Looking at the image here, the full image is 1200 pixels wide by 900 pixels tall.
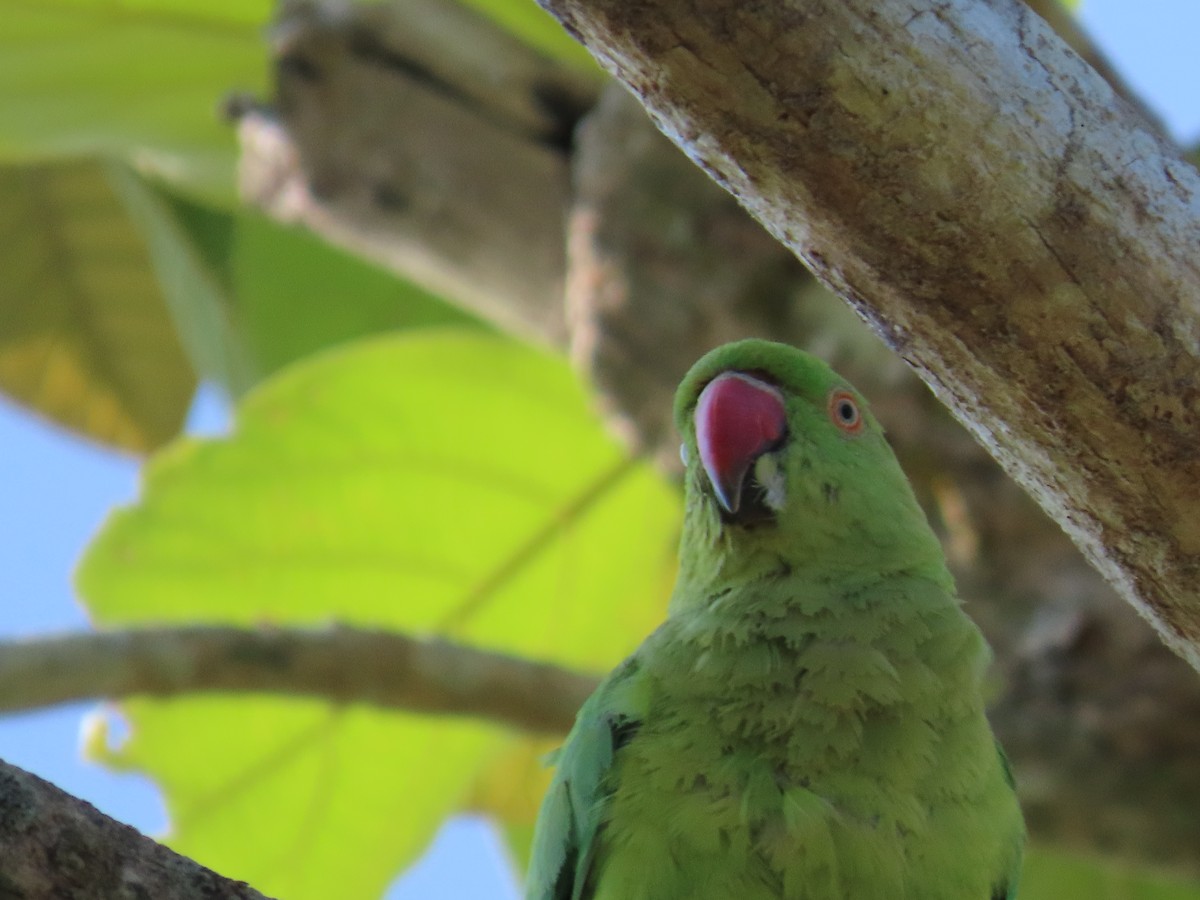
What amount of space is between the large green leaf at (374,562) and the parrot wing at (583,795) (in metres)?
1.25

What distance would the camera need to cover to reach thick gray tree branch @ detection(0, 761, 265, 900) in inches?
44.8

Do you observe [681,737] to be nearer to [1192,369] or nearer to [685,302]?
[1192,369]

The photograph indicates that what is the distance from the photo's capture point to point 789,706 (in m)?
1.90

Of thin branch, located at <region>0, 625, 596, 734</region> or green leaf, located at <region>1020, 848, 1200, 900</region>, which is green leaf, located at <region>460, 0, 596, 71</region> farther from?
green leaf, located at <region>1020, 848, 1200, 900</region>

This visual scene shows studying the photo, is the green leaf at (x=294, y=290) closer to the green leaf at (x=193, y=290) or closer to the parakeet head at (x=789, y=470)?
the green leaf at (x=193, y=290)

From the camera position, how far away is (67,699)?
239 centimetres

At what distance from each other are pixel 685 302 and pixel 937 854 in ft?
5.39

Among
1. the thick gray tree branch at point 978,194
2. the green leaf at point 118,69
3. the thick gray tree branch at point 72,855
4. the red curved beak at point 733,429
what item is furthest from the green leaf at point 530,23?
the thick gray tree branch at point 72,855

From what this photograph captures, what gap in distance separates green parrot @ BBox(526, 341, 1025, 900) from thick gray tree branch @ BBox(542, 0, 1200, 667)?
60 centimetres

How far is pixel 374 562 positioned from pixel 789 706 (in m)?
2.16

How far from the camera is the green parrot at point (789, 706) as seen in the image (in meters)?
1.80

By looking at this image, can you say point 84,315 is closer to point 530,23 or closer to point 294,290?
point 294,290

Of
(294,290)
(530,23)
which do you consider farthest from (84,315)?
(530,23)

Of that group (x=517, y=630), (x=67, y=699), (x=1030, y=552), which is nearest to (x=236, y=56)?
(x=517, y=630)
